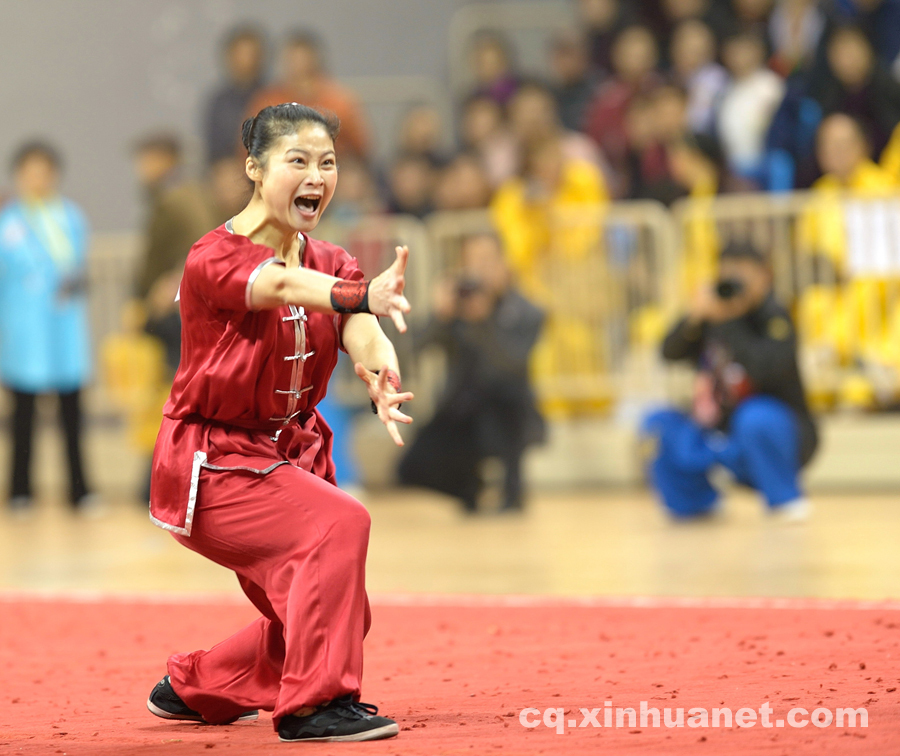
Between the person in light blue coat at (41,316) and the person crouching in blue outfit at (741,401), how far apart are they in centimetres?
395

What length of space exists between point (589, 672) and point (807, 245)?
5868 millimetres

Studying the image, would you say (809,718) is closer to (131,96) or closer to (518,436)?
(518,436)

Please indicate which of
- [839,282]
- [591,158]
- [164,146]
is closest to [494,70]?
[591,158]

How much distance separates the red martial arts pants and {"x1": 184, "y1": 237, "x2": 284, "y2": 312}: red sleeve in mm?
421

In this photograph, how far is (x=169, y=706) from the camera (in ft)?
12.4

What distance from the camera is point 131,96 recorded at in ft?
42.2

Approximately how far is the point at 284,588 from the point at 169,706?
58cm

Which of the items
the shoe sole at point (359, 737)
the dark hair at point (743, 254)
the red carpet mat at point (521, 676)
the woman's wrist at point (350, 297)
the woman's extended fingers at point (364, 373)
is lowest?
the red carpet mat at point (521, 676)

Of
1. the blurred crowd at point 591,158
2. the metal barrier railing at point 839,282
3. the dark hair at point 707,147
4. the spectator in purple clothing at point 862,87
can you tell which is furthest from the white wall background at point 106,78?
the metal barrier railing at point 839,282

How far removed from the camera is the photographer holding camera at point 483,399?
875 cm

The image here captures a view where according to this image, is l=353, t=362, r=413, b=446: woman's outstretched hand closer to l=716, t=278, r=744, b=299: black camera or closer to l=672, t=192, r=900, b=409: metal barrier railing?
l=716, t=278, r=744, b=299: black camera

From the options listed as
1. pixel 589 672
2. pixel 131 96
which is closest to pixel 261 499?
pixel 589 672

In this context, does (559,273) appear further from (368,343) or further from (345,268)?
(368,343)

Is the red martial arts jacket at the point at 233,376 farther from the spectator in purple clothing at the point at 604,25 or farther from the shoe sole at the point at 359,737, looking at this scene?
the spectator in purple clothing at the point at 604,25
